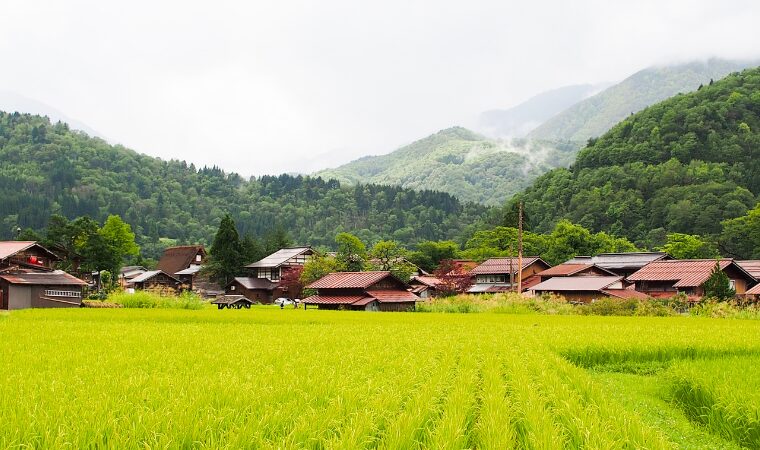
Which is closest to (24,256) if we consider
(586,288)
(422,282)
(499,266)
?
(422,282)

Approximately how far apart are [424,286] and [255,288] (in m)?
19.7

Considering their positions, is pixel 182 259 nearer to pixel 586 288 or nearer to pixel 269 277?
pixel 269 277

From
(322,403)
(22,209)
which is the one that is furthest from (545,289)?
(22,209)

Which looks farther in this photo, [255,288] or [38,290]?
[255,288]

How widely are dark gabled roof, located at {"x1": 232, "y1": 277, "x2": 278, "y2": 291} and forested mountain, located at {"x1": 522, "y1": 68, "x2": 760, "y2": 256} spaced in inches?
1642

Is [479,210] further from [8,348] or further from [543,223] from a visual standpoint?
[8,348]

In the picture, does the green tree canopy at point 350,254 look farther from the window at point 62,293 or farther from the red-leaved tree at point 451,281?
the window at point 62,293

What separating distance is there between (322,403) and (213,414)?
1.44 m

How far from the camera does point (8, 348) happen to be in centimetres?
1226

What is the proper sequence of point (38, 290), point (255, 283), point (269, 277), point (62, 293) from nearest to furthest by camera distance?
point (38, 290), point (62, 293), point (255, 283), point (269, 277)

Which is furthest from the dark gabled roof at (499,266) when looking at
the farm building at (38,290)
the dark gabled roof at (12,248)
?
the dark gabled roof at (12,248)

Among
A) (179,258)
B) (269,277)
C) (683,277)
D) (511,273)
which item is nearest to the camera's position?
(683,277)

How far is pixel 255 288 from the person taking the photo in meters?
Result: 70.8

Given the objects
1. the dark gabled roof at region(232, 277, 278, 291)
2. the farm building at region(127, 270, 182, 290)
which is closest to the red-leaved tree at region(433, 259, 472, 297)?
the dark gabled roof at region(232, 277, 278, 291)
